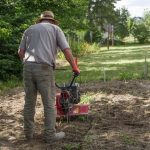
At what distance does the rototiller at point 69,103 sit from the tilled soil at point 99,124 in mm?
167

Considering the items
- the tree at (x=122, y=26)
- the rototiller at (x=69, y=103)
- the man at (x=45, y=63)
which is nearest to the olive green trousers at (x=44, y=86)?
the man at (x=45, y=63)

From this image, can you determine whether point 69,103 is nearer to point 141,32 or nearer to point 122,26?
point 141,32

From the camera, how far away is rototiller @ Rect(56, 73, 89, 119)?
320 inches

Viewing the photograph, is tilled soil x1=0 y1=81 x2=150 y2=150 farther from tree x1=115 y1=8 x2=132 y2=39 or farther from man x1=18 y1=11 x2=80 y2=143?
tree x1=115 y1=8 x2=132 y2=39

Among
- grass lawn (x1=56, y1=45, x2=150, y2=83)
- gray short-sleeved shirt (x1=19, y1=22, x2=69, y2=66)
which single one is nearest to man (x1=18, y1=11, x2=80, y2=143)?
gray short-sleeved shirt (x1=19, y1=22, x2=69, y2=66)

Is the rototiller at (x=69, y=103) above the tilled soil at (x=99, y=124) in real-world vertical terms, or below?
above

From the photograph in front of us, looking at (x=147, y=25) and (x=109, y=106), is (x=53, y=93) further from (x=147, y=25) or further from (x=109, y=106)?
(x=147, y=25)

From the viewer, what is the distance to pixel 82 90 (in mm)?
11641

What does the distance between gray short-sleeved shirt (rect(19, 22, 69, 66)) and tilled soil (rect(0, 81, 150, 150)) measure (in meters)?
1.23

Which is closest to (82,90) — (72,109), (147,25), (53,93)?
(72,109)

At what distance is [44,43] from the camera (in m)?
7.01

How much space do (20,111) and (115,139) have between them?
3020 millimetres

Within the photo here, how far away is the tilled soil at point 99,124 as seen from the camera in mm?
6762

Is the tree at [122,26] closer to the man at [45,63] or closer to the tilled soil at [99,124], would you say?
the tilled soil at [99,124]
